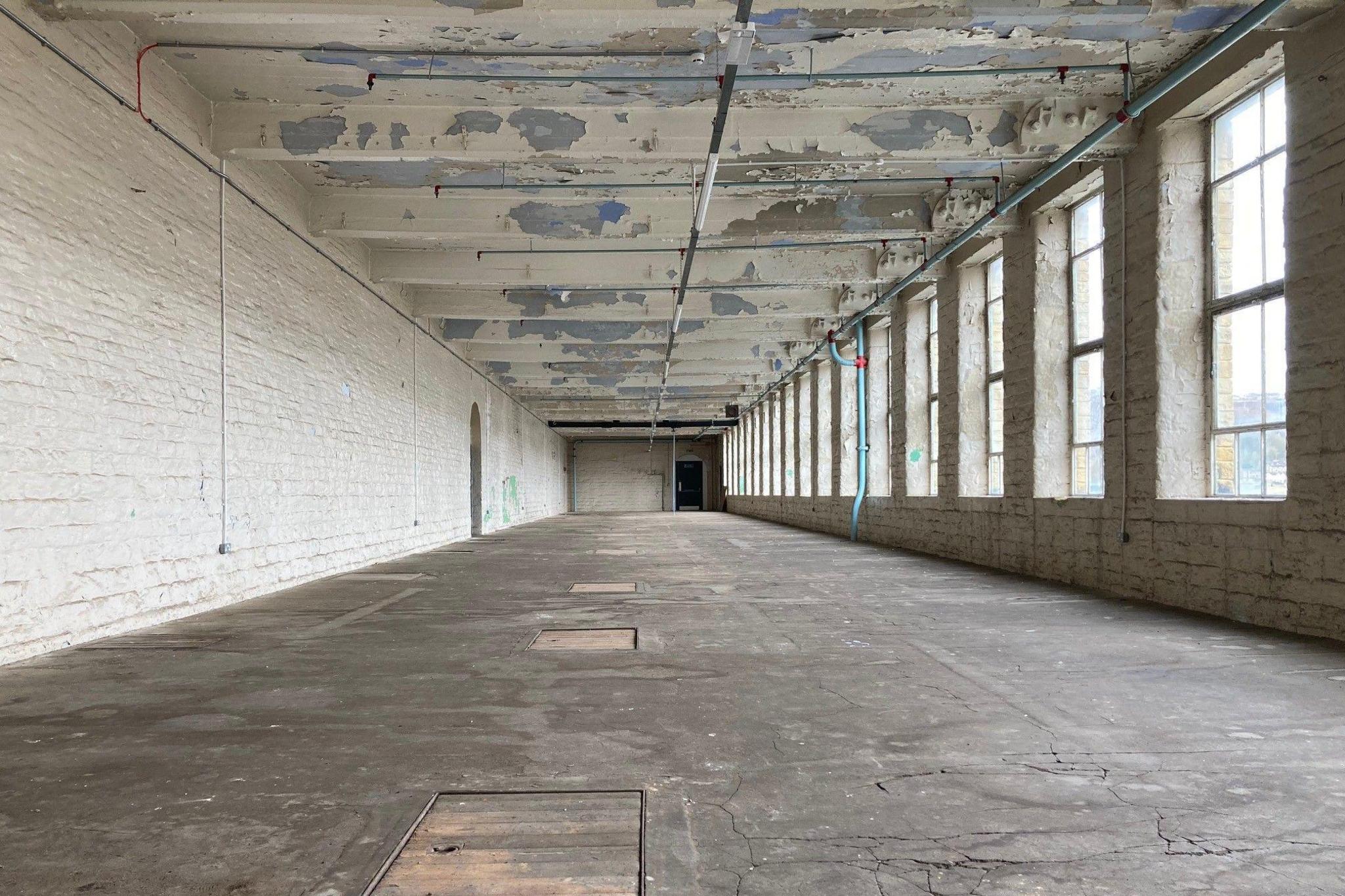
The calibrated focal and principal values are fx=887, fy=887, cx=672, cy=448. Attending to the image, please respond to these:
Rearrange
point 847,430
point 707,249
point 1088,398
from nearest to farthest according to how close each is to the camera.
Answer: point 1088,398 → point 707,249 → point 847,430

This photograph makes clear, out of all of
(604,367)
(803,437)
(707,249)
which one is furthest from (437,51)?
(803,437)

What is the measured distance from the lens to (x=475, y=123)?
7.04 m

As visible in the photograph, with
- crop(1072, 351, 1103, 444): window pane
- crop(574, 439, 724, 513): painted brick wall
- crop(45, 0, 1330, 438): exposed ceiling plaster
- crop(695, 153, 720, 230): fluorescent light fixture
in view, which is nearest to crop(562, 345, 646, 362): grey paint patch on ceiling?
crop(45, 0, 1330, 438): exposed ceiling plaster

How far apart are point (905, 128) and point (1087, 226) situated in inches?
103

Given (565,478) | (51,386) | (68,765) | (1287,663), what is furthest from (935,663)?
(565,478)

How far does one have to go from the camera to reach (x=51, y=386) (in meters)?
5.09

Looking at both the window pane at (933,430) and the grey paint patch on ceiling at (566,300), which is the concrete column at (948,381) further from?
the grey paint patch on ceiling at (566,300)

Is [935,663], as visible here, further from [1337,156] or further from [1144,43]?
[1144,43]

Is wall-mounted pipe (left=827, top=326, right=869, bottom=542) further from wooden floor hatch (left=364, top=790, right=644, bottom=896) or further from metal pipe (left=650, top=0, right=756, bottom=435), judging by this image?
wooden floor hatch (left=364, top=790, right=644, bottom=896)

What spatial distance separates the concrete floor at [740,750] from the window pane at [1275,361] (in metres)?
1.52

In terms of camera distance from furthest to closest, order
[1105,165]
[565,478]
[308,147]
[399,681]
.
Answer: [565,478] → [1105,165] → [308,147] → [399,681]

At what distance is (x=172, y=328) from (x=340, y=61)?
2.26 metres

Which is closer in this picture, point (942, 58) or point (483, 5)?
point (483, 5)

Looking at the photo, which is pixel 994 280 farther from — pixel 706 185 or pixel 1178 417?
pixel 706 185
